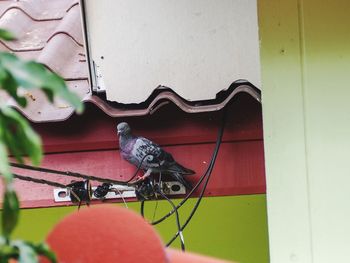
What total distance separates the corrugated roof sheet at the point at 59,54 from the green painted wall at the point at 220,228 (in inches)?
15.7

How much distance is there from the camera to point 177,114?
79.3 inches

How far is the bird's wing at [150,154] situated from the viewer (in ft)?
6.31

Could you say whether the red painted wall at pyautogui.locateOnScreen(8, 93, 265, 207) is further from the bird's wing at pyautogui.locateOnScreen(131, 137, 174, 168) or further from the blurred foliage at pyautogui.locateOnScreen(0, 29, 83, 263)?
the blurred foliage at pyautogui.locateOnScreen(0, 29, 83, 263)

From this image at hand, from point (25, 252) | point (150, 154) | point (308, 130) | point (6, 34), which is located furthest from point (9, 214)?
point (150, 154)

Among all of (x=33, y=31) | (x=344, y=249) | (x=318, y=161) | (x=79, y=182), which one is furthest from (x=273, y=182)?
(x=33, y=31)

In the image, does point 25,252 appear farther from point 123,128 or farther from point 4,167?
point 123,128

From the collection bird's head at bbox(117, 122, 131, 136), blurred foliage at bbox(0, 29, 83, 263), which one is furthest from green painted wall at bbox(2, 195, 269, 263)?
blurred foliage at bbox(0, 29, 83, 263)

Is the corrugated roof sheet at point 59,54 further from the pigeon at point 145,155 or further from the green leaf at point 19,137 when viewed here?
the green leaf at point 19,137

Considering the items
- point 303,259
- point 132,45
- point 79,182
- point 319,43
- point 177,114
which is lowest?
point 303,259

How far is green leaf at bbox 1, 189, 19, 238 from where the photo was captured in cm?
44

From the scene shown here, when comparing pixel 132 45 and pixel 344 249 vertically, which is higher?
pixel 132 45

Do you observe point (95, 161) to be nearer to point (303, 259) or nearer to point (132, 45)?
point (132, 45)

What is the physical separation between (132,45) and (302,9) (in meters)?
0.89

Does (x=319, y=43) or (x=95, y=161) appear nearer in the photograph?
(x=319, y=43)
